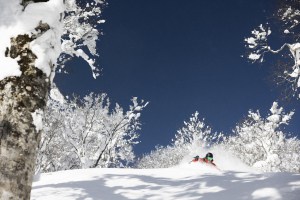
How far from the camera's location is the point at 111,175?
989 centimetres

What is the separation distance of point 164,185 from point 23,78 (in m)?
6.73

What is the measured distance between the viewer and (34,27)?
2.73 meters

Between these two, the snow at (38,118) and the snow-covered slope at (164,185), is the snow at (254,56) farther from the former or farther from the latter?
the snow at (38,118)

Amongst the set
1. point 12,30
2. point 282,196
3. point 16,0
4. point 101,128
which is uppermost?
point 101,128

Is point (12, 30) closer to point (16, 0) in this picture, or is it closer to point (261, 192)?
point (16, 0)

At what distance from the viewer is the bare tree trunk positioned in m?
2.21

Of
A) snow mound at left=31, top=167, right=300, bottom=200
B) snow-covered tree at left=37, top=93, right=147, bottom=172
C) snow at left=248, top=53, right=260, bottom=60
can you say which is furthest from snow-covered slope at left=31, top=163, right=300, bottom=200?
snow-covered tree at left=37, top=93, right=147, bottom=172

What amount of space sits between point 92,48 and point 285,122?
21.3 m

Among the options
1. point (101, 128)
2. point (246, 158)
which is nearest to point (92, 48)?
point (101, 128)

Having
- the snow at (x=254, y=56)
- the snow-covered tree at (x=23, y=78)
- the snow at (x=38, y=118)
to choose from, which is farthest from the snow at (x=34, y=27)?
the snow at (x=254, y=56)

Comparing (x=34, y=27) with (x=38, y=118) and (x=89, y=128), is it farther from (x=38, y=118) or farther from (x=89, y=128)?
(x=89, y=128)

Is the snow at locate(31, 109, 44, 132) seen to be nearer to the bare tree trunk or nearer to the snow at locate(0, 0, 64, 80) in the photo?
the bare tree trunk

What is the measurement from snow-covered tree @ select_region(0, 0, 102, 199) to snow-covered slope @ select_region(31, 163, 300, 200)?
5.39 meters

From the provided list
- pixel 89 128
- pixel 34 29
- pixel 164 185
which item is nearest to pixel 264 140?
pixel 89 128
